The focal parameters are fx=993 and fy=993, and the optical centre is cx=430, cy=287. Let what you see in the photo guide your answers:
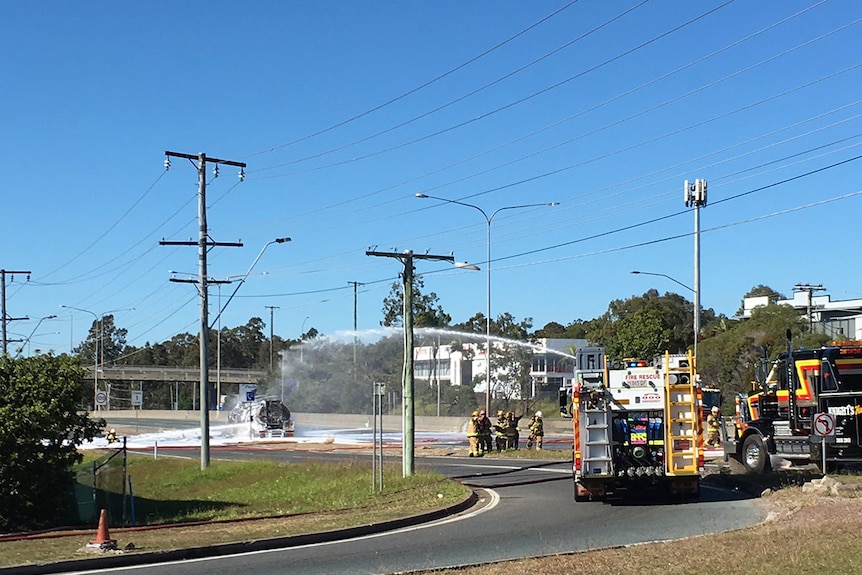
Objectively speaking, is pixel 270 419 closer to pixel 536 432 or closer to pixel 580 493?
pixel 536 432

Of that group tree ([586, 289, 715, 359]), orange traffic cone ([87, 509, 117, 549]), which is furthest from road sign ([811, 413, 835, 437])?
tree ([586, 289, 715, 359])

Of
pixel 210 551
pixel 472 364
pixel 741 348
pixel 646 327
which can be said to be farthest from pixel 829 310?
pixel 210 551

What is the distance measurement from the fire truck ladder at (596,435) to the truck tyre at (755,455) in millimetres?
6011

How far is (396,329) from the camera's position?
214 feet

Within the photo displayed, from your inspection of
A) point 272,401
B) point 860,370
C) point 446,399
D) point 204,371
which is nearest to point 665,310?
point 446,399

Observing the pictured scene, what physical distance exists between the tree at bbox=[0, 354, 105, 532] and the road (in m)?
11.0

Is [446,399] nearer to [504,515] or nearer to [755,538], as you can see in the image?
[504,515]

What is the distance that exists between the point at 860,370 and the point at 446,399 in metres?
54.2

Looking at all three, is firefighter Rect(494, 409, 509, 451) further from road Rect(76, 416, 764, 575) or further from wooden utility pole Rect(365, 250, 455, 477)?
road Rect(76, 416, 764, 575)

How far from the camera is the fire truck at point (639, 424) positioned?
18.9m

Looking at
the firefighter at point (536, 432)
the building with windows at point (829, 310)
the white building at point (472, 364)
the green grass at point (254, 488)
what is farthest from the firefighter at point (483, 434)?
the building with windows at point (829, 310)

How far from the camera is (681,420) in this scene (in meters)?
19.0

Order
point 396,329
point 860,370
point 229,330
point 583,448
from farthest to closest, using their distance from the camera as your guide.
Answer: point 229,330
point 396,329
point 860,370
point 583,448

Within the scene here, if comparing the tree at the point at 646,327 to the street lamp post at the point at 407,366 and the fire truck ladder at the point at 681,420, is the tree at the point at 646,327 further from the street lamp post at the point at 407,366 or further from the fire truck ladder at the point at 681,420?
the fire truck ladder at the point at 681,420
